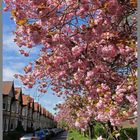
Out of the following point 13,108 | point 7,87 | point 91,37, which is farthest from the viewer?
point 13,108

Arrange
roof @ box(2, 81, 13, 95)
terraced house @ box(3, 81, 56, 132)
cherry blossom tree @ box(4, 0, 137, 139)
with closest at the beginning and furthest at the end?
cherry blossom tree @ box(4, 0, 137, 139) → roof @ box(2, 81, 13, 95) → terraced house @ box(3, 81, 56, 132)

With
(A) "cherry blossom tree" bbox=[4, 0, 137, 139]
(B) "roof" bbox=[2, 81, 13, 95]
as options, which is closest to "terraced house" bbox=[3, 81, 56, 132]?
(B) "roof" bbox=[2, 81, 13, 95]

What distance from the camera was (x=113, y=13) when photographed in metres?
5.74

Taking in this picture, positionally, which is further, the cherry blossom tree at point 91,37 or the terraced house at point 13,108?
the terraced house at point 13,108

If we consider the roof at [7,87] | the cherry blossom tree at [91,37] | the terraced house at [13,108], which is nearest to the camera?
the cherry blossom tree at [91,37]

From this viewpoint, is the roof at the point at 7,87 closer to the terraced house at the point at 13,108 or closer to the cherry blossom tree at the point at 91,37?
the terraced house at the point at 13,108

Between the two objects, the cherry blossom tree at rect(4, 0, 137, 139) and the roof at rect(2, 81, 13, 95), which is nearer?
the cherry blossom tree at rect(4, 0, 137, 139)

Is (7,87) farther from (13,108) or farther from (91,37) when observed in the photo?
(91,37)

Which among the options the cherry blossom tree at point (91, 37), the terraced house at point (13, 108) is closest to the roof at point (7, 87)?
the terraced house at point (13, 108)

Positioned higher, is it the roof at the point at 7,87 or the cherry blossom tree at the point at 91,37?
the roof at the point at 7,87

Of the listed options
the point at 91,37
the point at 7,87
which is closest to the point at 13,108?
the point at 7,87

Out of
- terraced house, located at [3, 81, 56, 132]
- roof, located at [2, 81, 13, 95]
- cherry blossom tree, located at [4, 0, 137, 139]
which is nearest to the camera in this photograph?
cherry blossom tree, located at [4, 0, 137, 139]

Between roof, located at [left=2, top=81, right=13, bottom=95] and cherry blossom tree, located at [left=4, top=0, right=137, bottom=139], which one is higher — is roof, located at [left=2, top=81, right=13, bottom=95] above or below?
above

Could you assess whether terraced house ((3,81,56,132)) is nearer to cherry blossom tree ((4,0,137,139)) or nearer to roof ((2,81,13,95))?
roof ((2,81,13,95))
